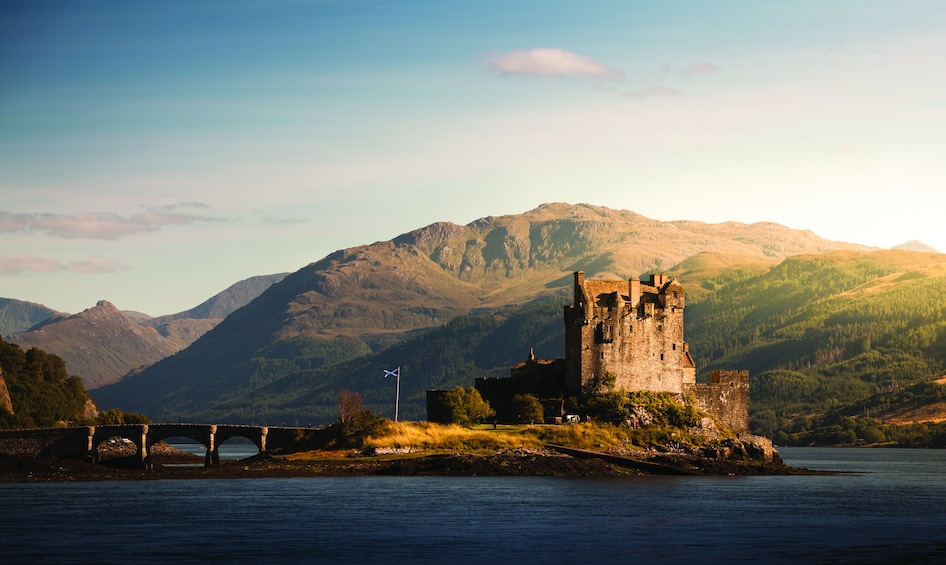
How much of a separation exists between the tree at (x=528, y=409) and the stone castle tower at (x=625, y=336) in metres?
4.36

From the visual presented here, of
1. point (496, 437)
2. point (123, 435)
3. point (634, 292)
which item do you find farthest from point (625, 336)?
point (123, 435)

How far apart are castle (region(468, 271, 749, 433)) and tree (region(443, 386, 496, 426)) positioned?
3.70 m

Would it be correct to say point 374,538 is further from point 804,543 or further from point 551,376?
point 551,376

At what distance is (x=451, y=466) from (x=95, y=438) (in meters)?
45.5

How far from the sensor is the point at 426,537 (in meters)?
81.4

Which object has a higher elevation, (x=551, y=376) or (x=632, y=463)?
(x=551, y=376)

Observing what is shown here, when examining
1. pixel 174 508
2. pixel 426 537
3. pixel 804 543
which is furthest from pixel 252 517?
pixel 804 543

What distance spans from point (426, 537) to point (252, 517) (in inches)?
640

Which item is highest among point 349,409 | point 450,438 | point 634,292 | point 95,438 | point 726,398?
point 634,292

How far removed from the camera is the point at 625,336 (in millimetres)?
132625

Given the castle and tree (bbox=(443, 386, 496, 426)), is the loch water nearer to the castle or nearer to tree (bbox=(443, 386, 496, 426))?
tree (bbox=(443, 386, 496, 426))

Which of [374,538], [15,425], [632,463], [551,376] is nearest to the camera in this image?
[374,538]

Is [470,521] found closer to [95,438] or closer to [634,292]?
[634,292]

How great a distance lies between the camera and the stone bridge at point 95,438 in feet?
476
